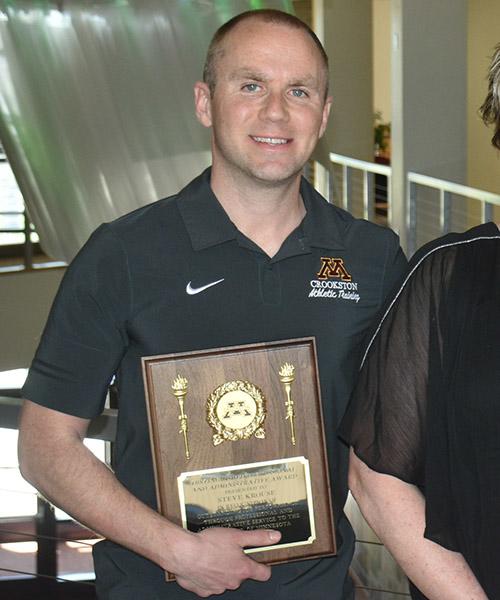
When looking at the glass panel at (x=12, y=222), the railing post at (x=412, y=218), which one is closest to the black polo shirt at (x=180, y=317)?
the railing post at (x=412, y=218)

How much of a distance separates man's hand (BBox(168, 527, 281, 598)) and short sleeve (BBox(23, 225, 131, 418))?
0.12 metres

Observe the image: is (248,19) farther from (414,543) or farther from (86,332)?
(414,543)

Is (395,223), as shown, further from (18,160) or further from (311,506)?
(311,506)

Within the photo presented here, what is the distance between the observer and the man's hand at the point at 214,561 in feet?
2.49

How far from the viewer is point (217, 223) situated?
823 mm

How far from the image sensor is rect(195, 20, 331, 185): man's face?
2.62ft

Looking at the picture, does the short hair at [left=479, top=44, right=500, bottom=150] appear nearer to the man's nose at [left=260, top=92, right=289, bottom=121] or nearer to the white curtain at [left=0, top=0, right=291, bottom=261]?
the man's nose at [left=260, top=92, right=289, bottom=121]

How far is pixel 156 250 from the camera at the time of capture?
32.1 inches

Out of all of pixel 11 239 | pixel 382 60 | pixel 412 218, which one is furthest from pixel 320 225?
pixel 382 60

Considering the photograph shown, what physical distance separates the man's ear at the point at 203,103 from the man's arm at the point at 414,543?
297 mm

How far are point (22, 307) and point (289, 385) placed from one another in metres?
5.38

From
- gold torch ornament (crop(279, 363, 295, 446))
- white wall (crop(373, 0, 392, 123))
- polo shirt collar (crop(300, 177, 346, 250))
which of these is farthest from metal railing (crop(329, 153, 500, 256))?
gold torch ornament (crop(279, 363, 295, 446))

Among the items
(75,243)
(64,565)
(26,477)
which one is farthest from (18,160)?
(26,477)

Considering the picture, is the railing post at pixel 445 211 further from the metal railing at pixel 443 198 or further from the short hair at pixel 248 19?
the short hair at pixel 248 19
